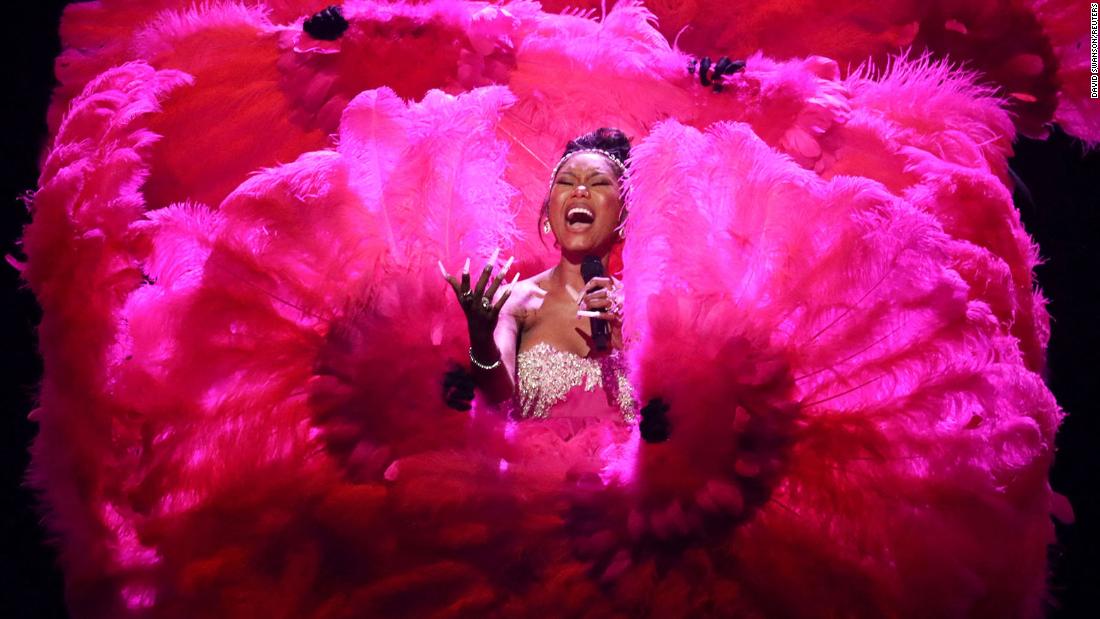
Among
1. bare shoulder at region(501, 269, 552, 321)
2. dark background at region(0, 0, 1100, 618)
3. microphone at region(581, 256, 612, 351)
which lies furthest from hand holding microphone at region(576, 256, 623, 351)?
dark background at region(0, 0, 1100, 618)

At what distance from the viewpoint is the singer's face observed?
192 centimetres

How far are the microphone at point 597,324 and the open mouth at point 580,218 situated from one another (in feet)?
0.24

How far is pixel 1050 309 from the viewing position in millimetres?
2014

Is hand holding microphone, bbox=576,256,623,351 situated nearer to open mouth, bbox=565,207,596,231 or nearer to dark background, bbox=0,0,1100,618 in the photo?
open mouth, bbox=565,207,596,231

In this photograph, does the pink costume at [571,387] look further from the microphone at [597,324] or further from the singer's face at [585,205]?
the singer's face at [585,205]

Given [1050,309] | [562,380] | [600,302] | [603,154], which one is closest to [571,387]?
[562,380]

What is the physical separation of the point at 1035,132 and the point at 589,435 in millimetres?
1173

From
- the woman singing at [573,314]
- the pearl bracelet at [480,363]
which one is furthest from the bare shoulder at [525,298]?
the pearl bracelet at [480,363]

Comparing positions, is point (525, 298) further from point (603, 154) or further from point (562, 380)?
point (603, 154)

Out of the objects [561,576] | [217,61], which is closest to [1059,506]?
[561,576]

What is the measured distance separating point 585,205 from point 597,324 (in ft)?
0.92

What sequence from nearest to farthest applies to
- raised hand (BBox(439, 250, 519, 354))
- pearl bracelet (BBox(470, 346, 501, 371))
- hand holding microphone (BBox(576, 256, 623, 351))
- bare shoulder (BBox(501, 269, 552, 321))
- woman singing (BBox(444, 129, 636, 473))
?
raised hand (BBox(439, 250, 519, 354)), pearl bracelet (BBox(470, 346, 501, 371)), hand holding microphone (BBox(576, 256, 623, 351)), woman singing (BBox(444, 129, 636, 473)), bare shoulder (BBox(501, 269, 552, 321))

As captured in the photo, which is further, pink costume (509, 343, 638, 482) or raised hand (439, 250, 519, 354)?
pink costume (509, 343, 638, 482)

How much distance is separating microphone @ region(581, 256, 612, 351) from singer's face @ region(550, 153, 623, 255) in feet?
0.16
